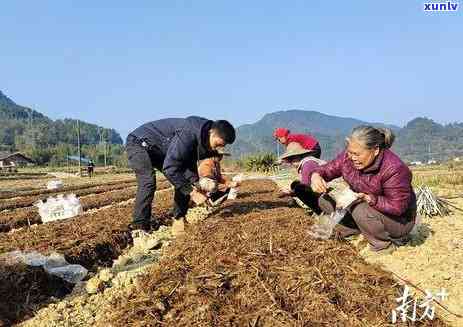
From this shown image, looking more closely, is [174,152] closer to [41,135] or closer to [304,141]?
[304,141]

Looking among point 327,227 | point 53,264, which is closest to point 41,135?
point 53,264

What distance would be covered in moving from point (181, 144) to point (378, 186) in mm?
1853

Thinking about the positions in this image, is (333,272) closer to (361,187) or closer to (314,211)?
(361,187)

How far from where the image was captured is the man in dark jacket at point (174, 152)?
457 cm

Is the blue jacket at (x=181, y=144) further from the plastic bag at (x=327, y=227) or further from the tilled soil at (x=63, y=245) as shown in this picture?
the plastic bag at (x=327, y=227)

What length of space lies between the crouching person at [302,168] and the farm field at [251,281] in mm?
484

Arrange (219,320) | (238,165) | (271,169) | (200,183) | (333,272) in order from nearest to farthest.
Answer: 1. (219,320)
2. (333,272)
3. (200,183)
4. (271,169)
5. (238,165)

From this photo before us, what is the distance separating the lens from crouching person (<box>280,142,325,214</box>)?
16.7 feet

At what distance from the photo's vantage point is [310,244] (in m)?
3.82

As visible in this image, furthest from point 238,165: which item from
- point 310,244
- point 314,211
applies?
point 310,244

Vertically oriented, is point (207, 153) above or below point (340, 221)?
above

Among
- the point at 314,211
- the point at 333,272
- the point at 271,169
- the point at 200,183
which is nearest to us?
the point at 333,272

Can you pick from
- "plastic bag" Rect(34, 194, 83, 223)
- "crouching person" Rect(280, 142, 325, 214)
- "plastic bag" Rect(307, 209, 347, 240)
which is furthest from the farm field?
"plastic bag" Rect(34, 194, 83, 223)

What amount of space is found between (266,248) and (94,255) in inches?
75.1
